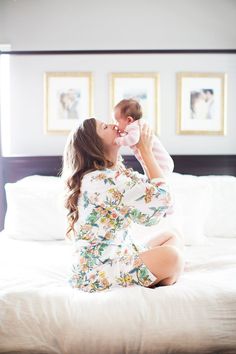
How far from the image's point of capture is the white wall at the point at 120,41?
3158mm

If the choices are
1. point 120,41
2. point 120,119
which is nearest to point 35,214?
point 120,119

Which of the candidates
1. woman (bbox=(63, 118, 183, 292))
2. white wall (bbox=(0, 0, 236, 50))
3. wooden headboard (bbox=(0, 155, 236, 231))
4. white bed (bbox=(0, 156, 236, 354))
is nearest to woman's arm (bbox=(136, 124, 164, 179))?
woman (bbox=(63, 118, 183, 292))

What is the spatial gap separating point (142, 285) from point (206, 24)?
2.31m

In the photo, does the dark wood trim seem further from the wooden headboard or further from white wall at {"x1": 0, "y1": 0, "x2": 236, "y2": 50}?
the wooden headboard

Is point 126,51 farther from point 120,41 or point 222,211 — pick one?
point 222,211

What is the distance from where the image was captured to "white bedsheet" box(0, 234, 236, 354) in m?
1.37

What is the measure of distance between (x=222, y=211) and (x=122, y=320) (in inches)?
60.6

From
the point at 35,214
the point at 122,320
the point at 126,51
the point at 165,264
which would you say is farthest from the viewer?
the point at 126,51

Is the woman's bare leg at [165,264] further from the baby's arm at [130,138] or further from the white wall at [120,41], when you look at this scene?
the white wall at [120,41]

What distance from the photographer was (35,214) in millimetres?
2652

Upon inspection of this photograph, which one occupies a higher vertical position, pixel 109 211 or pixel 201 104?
pixel 201 104

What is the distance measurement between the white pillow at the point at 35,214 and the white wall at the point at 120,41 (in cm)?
65

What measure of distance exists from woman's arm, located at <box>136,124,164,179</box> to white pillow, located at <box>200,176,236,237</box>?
3.64ft

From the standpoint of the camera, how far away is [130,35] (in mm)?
3176
